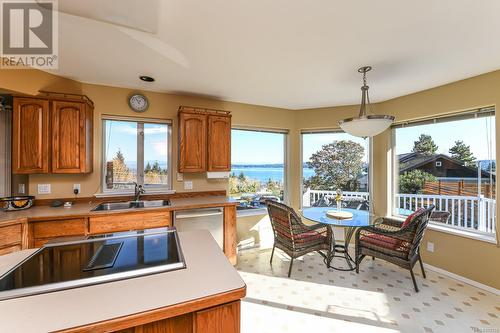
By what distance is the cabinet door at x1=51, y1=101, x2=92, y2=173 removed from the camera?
247 cm

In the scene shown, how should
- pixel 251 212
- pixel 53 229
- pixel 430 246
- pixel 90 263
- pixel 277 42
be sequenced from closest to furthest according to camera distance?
pixel 90 263 < pixel 277 42 < pixel 53 229 < pixel 430 246 < pixel 251 212

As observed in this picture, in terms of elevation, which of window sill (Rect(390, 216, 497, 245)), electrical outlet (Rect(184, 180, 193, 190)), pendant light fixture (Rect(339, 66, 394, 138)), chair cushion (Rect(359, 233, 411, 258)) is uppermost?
pendant light fixture (Rect(339, 66, 394, 138))

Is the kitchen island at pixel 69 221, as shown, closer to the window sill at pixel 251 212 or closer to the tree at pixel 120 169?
the tree at pixel 120 169

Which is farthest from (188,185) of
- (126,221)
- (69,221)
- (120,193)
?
(69,221)

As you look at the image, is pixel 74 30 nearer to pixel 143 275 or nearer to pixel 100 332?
pixel 143 275

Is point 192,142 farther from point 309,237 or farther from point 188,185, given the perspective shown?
point 309,237

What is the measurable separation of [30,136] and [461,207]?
5.22 meters

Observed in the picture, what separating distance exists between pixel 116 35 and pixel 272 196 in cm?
318

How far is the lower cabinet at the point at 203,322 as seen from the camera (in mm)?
833

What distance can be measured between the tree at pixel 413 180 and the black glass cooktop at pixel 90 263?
357 centimetres

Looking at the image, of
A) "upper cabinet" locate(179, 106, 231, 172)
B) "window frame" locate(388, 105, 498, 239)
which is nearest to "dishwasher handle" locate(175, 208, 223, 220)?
"upper cabinet" locate(179, 106, 231, 172)

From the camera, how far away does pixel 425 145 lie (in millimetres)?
3260

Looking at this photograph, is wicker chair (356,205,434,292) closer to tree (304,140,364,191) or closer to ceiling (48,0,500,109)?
tree (304,140,364,191)

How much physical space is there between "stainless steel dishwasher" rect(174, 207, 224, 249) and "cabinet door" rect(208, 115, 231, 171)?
67 cm
